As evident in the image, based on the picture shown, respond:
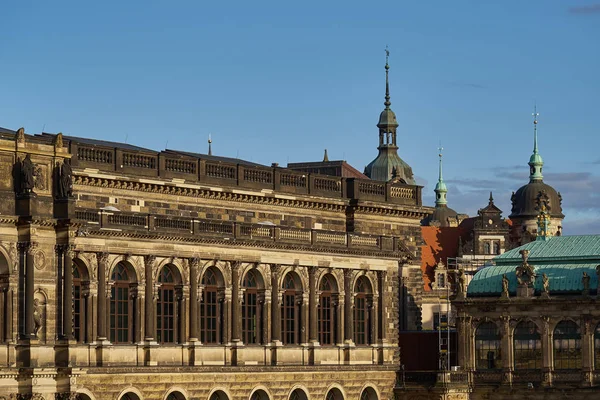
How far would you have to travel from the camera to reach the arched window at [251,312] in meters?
102

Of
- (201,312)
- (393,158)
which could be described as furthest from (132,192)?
(393,158)

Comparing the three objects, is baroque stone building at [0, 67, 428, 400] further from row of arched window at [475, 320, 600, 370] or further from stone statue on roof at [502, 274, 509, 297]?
stone statue on roof at [502, 274, 509, 297]

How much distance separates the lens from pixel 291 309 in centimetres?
10506

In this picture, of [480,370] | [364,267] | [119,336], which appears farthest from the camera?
[480,370]

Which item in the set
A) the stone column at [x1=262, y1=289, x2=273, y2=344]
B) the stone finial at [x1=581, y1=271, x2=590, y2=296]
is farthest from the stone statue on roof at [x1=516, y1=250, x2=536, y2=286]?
the stone column at [x1=262, y1=289, x2=273, y2=344]

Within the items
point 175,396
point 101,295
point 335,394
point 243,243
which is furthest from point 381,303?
point 101,295

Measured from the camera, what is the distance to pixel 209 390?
9856 centimetres

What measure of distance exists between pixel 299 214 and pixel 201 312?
1401 centimetres

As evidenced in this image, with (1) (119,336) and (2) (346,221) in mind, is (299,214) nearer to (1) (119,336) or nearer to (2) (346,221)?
(2) (346,221)

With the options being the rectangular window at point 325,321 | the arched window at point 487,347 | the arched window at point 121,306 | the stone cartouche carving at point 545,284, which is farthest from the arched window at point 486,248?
the arched window at point 121,306

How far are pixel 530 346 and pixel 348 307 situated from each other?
12760 mm

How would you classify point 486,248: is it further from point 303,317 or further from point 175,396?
point 175,396

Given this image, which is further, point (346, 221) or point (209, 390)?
point (346, 221)

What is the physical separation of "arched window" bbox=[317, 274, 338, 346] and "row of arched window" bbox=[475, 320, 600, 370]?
12.3 m
